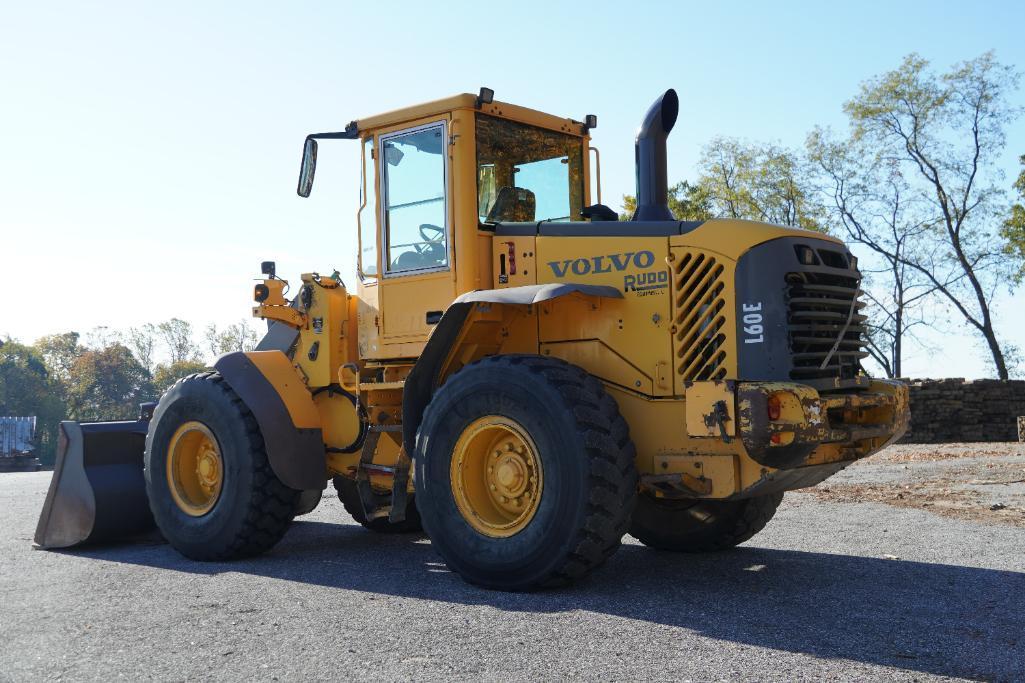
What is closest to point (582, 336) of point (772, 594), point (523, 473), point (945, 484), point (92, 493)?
point (523, 473)

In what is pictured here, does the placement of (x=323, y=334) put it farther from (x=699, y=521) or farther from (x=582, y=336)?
(x=699, y=521)

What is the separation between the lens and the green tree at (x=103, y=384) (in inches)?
3071

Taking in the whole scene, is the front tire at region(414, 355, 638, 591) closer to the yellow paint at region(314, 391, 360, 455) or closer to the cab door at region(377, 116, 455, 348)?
the cab door at region(377, 116, 455, 348)

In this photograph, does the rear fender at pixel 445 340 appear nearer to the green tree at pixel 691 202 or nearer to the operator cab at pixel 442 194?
the operator cab at pixel 442 194

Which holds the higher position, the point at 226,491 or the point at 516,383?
the point at 516,383

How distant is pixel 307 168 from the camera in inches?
316

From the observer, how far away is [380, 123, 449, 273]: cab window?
299 inches

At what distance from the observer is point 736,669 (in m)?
4.47

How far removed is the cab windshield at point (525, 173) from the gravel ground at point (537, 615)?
2729 mm

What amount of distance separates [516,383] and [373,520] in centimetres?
362

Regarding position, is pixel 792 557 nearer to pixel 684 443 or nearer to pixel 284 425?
pixel 684 443

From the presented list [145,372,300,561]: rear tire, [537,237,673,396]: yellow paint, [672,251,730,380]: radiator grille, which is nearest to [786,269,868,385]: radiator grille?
[672,251,730,380]: radiator grille

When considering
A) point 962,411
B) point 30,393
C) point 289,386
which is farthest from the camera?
point 30,393

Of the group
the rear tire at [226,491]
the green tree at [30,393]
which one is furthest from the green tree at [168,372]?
the rear tire at [226,491]
